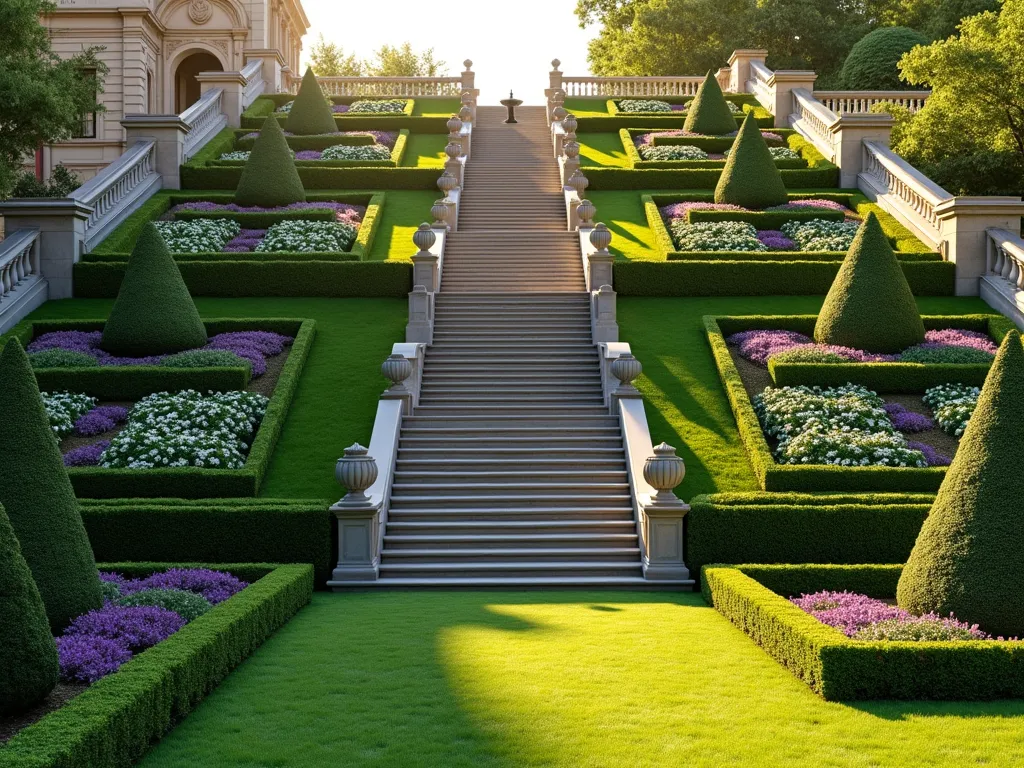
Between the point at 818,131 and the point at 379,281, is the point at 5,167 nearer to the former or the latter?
the point at 379,281

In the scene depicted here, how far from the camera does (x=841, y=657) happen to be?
10344 millimetres

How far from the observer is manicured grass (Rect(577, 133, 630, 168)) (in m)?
42.6

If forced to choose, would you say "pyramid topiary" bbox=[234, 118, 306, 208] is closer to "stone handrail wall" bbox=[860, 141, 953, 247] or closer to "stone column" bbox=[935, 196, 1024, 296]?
"stone handrail wall" bbox=[860, 141, 953, 247]

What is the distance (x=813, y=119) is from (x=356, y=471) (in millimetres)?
31968

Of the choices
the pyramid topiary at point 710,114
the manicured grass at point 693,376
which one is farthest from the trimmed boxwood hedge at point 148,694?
the pyramid topiary at point 710,114

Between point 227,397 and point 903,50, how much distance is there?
4134cm

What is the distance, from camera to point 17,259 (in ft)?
93.6

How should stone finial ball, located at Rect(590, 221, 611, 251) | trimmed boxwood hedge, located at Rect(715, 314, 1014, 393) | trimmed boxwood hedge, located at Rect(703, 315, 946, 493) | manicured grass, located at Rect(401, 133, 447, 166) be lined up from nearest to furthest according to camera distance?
trimmed boxwood hedge, located at Rect(703, 315, 946, 493), trimmed boxwood hedge, located at Rect(715, 314, 1014, 393), stone finial ball, located at Rect(590, 221, 611, 251), manicured grass, located at Rect(401, 133, 447, 166)

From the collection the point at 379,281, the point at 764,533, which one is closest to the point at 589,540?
the point at 764,533

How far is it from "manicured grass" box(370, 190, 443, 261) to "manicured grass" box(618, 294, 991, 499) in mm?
6322

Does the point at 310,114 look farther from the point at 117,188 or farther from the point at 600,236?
the point at 600,236

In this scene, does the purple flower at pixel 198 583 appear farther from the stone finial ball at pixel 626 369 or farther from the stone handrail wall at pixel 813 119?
the stone handrail wall at pixel 813 119

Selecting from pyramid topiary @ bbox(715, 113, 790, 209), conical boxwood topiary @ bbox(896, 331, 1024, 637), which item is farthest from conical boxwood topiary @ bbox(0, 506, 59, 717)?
pyramid topiary @ bbox(715, 113, 790, 209)

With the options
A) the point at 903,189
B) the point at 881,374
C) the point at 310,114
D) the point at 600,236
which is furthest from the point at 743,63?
the point at 881,374
